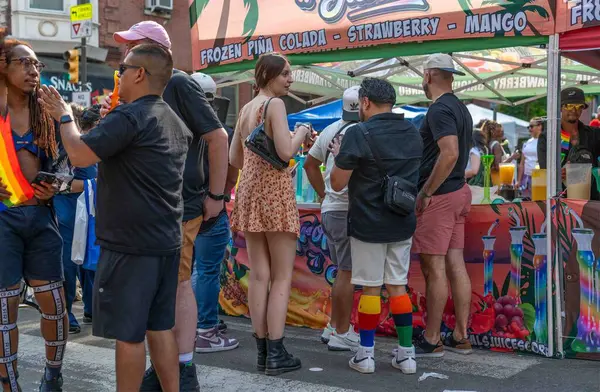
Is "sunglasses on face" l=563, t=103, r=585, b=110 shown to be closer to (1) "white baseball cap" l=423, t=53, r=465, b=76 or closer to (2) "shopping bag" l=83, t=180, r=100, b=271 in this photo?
(1) "white baseball cap" l=423, t=53, r=465, b=76

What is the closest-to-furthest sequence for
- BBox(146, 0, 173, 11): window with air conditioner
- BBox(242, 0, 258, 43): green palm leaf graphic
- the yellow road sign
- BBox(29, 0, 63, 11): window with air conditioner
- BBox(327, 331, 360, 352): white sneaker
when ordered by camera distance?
1. BBox(327, 331, 360, 352): white sneaker
2. BBox(242, 0, 258, 43): green palm leaf graphic
3. the yellow road sign
4. BBox(29, 0, 63, 11): window with air conditioner
5. BBox(146, 0, 173, 11): window with air conditioner

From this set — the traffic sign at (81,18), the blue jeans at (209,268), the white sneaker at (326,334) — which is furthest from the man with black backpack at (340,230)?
the traffic sign at (81,18)

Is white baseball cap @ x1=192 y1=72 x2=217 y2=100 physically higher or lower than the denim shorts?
higher

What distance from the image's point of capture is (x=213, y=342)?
6.04 meters

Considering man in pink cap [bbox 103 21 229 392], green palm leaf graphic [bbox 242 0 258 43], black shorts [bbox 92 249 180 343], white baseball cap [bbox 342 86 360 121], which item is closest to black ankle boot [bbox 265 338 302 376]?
man in pink cap [bbox 103 21 229 392]

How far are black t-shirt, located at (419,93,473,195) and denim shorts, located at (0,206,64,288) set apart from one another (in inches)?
105

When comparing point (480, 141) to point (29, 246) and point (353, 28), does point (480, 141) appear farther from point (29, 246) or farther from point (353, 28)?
point (29, 246)

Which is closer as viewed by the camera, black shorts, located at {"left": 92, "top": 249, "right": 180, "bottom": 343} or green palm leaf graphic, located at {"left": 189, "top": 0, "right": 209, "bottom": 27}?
black shorts, located at {"left": 92, "top": 249, "right": 180, "bottom": 343}

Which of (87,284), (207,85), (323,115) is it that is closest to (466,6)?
(207,85)

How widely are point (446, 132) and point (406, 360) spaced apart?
1.59 metres

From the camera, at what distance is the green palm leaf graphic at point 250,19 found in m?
6.95

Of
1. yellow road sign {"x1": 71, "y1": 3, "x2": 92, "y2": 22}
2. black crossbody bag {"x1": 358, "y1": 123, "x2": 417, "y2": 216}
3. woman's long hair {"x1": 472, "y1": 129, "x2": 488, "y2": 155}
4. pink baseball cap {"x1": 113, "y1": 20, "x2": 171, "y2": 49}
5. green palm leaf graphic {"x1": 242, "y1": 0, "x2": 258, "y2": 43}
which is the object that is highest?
yellow road sign {"x1": 71, "y1": 3, "x2": 92, "y2": 22}

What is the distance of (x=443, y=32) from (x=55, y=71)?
774 inches

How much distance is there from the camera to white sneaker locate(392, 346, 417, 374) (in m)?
5.23
